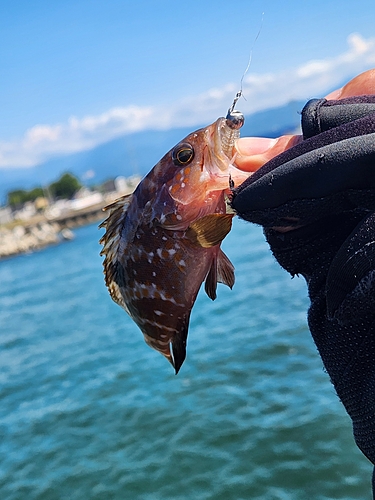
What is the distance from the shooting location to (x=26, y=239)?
230 ft

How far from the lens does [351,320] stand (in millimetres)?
1865

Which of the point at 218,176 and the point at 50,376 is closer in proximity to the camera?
the point at 218,176

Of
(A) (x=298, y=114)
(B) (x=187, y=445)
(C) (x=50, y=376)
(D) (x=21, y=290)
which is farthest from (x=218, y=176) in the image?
(D) (x=21, y=290)

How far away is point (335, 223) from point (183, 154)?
72 centimetres

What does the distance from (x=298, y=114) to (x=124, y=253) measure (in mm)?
1009

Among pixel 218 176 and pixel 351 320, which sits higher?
pixel 218 176

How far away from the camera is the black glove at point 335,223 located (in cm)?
181

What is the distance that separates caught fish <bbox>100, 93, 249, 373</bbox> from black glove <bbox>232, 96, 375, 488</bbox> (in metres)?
0.25

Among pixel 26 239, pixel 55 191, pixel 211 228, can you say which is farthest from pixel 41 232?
pixel 211 228

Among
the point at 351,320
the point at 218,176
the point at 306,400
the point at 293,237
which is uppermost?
the point at 218,176

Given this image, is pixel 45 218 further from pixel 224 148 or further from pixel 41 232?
pixel 224 148

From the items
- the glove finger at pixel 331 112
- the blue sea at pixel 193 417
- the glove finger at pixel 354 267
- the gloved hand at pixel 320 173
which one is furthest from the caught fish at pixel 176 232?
the blue sea at pixel 193 417

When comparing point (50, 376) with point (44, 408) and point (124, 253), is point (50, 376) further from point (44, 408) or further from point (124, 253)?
point (124, 253)

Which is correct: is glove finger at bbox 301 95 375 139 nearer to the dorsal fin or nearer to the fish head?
the fish head
